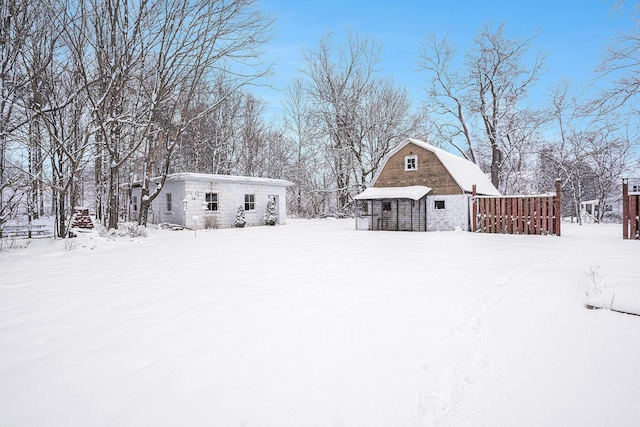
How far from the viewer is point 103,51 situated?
12711mm

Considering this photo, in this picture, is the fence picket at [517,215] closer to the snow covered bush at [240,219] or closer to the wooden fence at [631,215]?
the wooden fence at [631,215]

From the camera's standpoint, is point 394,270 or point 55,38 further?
point 55,38

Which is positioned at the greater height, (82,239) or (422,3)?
(422,3)

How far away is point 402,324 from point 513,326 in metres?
1.24

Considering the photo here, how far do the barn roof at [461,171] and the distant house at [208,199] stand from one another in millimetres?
8015

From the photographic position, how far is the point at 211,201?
18234 millimetres

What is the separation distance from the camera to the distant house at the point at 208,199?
17.2 meters

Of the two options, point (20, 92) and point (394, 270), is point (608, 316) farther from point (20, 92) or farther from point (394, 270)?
point (20, 92)

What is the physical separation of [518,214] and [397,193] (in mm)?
5563

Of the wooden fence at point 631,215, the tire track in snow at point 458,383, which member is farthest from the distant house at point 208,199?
the wooden fence at point 631,215

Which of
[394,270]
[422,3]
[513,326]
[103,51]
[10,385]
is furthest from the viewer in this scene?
[422,3]

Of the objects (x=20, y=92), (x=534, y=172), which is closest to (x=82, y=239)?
(x=20, y=92)

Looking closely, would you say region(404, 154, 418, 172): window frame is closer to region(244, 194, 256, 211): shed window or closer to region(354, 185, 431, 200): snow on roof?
region(354, 185, 431, 200): snow on roof

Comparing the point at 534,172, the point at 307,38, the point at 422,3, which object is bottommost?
the point at 534,172
